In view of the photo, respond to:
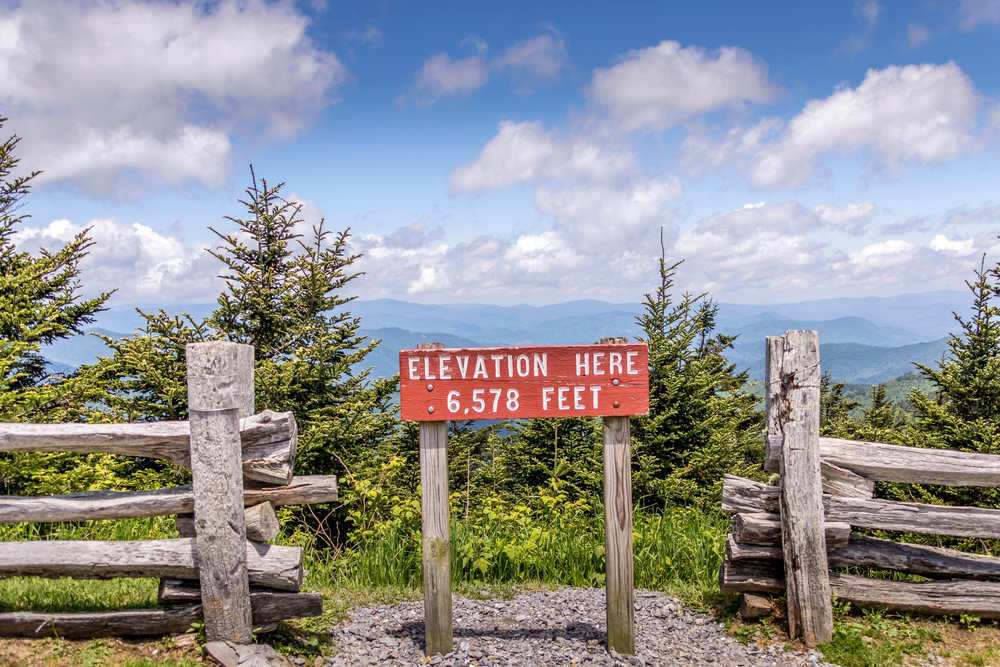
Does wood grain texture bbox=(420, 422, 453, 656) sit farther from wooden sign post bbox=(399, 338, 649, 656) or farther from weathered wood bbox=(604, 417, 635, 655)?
weathered wood bbox=(604, 417, 635, 655)

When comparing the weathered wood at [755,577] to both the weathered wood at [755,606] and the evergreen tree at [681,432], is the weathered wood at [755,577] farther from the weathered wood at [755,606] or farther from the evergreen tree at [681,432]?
the evergreen tree at [681,432]

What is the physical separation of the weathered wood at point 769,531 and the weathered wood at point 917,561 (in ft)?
0.90

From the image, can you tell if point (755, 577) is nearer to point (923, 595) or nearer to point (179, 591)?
point (923, 595)

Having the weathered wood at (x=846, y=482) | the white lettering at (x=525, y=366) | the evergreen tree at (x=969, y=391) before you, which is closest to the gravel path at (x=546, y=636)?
the weathered wood at (x=846, y=482)

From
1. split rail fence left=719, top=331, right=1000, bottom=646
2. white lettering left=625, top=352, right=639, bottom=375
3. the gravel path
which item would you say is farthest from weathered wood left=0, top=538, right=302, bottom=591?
split rail fence left=719, top=331, right=1000, bottom=646

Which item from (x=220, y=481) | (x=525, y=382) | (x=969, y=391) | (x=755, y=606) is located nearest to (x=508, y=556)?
(x=755, y=606)

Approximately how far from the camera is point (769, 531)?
4.43 m

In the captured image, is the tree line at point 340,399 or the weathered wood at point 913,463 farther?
the tree line at point 340,399

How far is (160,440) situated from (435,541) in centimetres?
203

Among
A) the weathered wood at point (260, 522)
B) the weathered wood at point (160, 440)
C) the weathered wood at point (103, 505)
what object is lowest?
the weathered wood at point (260, 522)

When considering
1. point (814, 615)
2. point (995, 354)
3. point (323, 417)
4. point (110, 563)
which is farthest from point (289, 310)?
point (995, 354)

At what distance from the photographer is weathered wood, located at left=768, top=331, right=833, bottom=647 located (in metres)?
4.27

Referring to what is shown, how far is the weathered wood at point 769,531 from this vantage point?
439cm

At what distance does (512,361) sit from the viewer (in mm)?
4160
